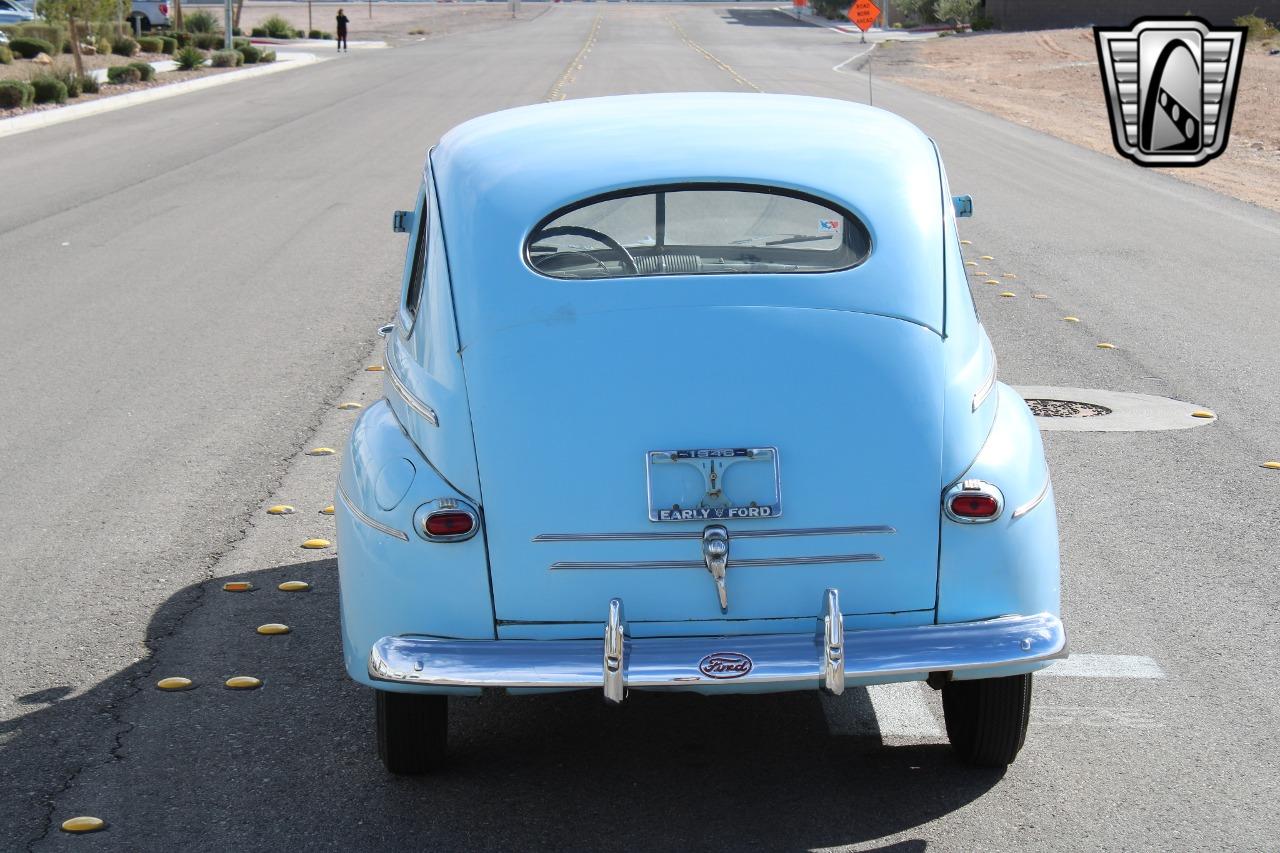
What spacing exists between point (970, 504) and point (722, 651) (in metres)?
0.73

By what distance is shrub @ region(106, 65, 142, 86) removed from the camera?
116ft

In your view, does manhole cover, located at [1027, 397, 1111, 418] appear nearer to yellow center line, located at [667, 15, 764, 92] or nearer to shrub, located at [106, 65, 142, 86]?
yellow center line, located at [667, 15, 764, 92]

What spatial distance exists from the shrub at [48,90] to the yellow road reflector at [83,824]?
2867 cm

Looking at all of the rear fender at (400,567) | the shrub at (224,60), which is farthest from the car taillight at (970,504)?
the shrub at (224,60)

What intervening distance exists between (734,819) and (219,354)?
6.45 m

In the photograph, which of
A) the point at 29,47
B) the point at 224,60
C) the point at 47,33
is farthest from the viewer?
the point at 224,60

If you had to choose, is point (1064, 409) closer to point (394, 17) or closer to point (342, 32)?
point (342, 32)

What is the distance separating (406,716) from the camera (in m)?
4.14

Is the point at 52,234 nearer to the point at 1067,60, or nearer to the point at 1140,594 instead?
the point at 1140,594

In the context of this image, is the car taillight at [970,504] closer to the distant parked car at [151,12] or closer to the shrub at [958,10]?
the distant parked car at [151,12]

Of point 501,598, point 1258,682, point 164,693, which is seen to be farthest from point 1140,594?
point 164,693

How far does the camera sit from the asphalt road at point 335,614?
160 inches

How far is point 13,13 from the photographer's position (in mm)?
48969

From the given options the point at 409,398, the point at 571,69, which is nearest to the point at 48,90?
the point at 571,69
